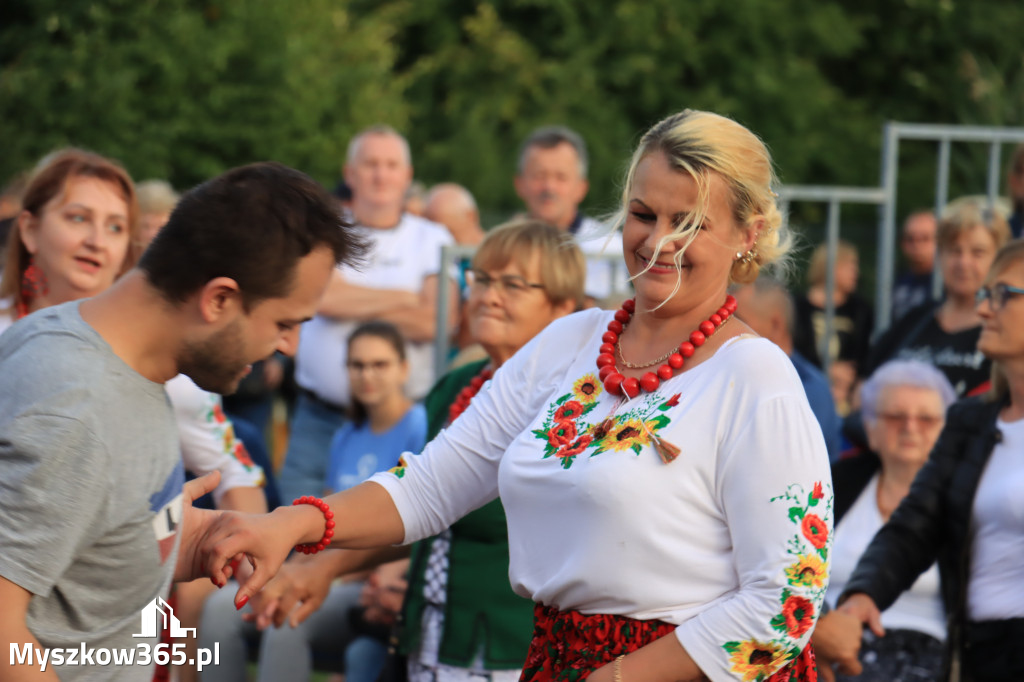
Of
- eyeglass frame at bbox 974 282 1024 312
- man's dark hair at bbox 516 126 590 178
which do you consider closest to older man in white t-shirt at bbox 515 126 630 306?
man's dark hair at bbox 516 126 590 178

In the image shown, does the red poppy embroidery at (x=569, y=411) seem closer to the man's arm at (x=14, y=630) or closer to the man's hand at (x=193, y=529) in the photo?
the man's hand at (x=193, y=529)

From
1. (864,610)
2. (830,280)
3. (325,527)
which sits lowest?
(864,610)

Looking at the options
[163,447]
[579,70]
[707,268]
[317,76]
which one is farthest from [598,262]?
[579,70]

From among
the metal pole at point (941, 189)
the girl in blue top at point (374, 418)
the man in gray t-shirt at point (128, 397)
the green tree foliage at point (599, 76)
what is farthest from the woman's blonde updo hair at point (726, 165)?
the green tree foliage at point (599, 76)

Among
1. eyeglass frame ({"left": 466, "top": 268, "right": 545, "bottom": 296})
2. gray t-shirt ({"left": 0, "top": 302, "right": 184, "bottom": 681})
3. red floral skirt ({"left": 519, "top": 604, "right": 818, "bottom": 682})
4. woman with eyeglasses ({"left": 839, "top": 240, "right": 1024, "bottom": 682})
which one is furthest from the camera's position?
eyeglass frame ({"left": 466, "top": 268, "right": 545, "bottom": 296})

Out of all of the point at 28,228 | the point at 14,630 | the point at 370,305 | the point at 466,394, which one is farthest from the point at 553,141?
the point at 14,630

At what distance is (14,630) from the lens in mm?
2023

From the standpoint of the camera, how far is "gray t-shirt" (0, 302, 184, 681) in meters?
2.01

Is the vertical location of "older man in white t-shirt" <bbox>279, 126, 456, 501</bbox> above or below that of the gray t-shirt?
above

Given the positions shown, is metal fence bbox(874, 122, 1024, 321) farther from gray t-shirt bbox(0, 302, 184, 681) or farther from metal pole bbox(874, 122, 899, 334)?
gray t-shirt bbox(0, 302, 184, 681)

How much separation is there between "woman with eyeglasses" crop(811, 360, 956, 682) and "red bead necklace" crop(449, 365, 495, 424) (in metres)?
1.63

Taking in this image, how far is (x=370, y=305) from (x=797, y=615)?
14.4ft

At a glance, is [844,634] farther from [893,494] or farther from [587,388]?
[893,494]

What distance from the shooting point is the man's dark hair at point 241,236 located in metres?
2.20
